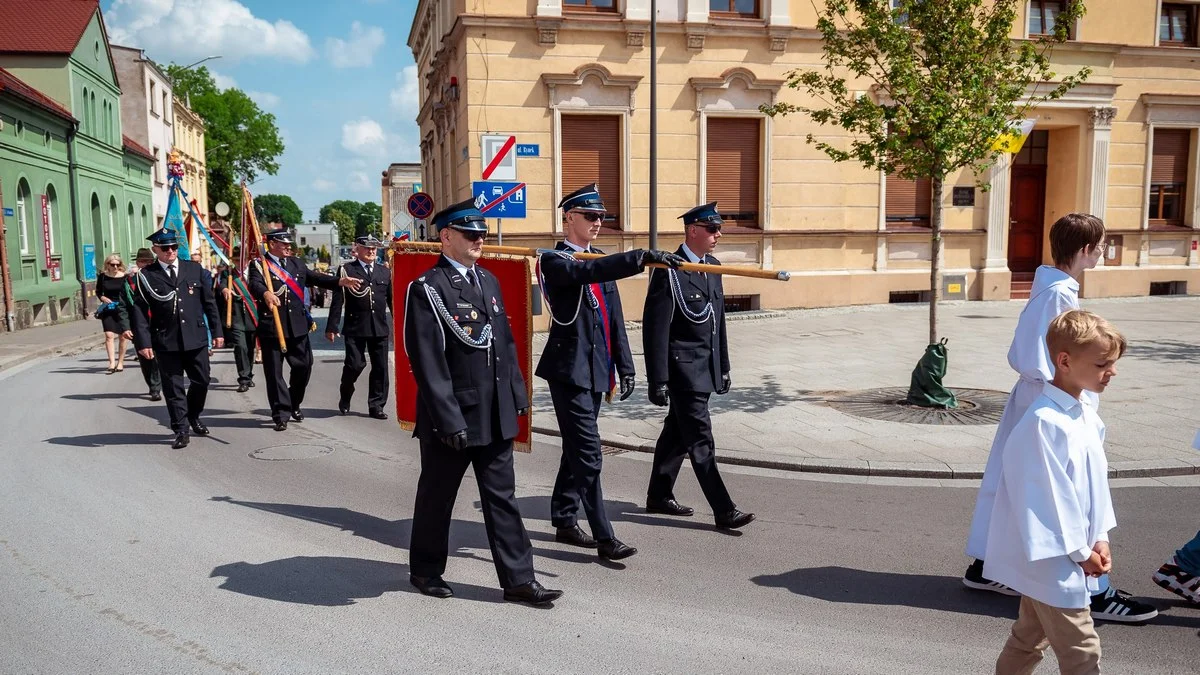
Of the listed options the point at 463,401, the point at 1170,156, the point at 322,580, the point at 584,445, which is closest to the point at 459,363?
the point at 463,401

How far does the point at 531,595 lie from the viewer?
4.44m

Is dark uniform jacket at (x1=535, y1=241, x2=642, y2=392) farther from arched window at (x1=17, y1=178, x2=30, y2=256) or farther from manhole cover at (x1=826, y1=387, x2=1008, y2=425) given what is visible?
arched window at (x1=17, y1=178, x2=30, y2=256)

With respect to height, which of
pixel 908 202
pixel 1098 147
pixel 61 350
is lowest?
pixel 61 350

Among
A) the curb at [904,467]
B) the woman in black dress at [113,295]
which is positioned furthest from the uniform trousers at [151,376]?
the curb at [904,467]

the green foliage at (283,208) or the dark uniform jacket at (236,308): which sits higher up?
the green foliage at (283,208)

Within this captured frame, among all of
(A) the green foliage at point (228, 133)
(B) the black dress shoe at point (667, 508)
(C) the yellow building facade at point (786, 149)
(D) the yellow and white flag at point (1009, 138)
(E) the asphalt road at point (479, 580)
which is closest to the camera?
(E) the asphalt road at point (479, 580)

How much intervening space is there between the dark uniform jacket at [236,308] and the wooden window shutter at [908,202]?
13.4 metres

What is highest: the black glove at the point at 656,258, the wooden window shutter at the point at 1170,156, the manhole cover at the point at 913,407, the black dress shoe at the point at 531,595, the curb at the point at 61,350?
the wooden window shutter at the point at 1170,156

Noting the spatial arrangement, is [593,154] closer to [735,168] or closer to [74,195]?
[735,168]

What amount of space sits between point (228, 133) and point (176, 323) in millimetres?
62361

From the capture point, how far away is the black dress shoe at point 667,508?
19.7 ft

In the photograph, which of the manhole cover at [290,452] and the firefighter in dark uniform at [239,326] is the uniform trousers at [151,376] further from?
the manhole cover at [290,452]

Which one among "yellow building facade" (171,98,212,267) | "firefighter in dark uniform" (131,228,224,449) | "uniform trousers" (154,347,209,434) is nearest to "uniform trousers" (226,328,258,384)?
"firefighter in dark uniform" (131,228,224,449)

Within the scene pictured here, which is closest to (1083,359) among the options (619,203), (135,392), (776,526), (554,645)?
(554,645)
